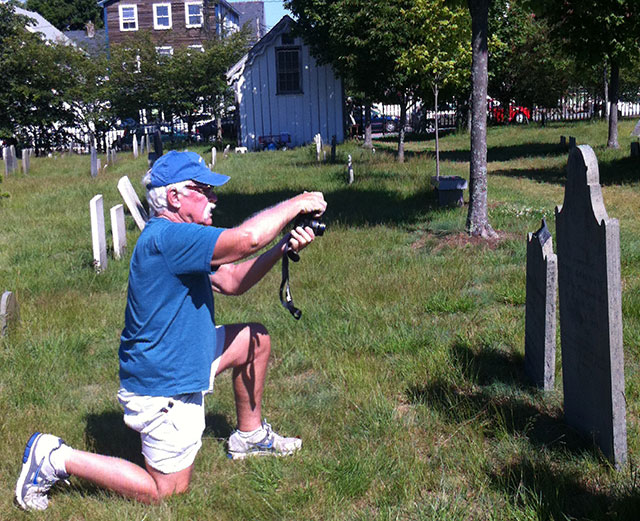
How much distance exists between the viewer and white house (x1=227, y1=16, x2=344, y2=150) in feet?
113

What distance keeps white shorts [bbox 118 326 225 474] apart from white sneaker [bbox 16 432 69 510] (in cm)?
42

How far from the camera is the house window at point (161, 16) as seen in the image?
162ft

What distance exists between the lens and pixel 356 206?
1295 cm

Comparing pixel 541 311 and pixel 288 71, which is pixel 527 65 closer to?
pixel 288 71

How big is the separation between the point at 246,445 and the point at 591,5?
11.1 meters

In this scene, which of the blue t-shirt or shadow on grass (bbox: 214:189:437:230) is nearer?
the blue t-shirt

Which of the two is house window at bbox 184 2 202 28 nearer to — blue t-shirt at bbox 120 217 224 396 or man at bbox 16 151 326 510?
man at bbox 16 151 326 510

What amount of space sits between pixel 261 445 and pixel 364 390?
0.98 m

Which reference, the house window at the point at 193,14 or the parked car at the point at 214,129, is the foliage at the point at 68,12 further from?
the parked car at the point at 214,129

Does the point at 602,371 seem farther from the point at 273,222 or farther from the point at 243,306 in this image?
the point at 243,306

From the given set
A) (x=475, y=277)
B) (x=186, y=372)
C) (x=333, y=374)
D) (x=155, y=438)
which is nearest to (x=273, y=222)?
(x=186, y=372)

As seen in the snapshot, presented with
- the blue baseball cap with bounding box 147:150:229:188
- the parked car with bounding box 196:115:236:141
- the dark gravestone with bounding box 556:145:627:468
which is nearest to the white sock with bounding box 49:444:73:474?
the blue baseball cap with bounding box 147:150:229:188

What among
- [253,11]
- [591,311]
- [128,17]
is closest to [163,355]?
[591,311]

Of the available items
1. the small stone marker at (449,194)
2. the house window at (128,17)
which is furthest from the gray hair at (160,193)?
the house window at (128,17)
